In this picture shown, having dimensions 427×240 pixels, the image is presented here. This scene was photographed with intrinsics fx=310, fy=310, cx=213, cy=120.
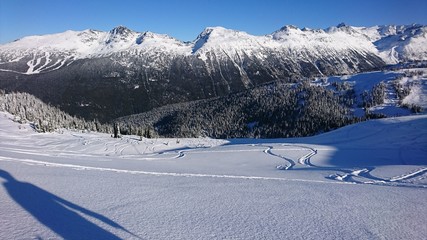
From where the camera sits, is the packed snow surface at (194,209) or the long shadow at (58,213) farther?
the packed snow surface at (194,209)

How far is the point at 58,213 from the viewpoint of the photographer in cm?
927

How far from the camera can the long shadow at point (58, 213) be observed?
8016mm

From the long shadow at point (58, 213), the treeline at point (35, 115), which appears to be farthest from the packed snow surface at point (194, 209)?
the treeline at point (35, 115)

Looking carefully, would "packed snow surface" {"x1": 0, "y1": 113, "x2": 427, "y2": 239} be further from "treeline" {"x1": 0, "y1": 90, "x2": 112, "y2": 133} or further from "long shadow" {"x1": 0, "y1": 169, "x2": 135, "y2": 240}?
"treeline" {"x1": 0, "y1": 90, "x2": 112, "y2": 133}

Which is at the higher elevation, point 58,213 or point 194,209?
point 58,213

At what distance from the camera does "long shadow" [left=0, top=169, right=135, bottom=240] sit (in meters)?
8.02

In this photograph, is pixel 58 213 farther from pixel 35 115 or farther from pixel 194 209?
pixel 35 115

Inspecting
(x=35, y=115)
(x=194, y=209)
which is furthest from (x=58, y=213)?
(x=35, y=115)

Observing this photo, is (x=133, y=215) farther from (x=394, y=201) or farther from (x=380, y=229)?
(x=394, y=201)

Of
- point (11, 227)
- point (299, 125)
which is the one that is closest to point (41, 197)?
point (11, 227)

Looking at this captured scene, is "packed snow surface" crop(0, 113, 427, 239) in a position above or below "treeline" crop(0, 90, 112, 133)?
below

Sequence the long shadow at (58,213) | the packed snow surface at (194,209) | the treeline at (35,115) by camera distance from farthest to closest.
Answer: the treeline at (35,115) < the packed snow surface at (194,209) < the long shadow at (58,213)

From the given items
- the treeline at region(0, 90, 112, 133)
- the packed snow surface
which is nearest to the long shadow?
the packed snow surface

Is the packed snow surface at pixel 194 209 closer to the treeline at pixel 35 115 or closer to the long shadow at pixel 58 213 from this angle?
the long shadow at pixel 58 213
